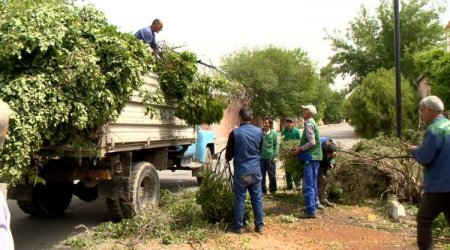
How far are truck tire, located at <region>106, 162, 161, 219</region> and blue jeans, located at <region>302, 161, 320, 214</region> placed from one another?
2.32 meters

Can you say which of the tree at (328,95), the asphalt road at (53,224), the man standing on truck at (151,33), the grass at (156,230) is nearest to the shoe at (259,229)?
the grass at (156,230)

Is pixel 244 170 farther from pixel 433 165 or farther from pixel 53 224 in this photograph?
pixel 53 224

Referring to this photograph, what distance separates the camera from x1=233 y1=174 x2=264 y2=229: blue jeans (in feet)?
20.4

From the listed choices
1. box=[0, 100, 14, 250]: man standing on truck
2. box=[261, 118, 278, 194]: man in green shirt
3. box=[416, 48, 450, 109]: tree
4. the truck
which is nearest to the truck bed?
the truck

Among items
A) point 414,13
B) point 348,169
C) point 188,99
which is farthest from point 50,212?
point 414,13

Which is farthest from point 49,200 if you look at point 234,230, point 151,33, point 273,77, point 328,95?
point 328,95

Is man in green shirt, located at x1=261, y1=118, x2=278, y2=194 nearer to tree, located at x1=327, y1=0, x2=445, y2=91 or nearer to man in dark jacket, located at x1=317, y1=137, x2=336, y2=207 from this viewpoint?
man in dark jacket, located at x1=317, y1=137, x2=336, y2=207

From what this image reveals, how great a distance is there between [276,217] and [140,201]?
2090mm

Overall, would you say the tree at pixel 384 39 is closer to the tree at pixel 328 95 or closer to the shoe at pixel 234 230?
the tree at pixel 328 95

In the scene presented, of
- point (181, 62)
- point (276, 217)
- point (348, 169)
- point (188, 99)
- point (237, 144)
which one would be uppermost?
point (181, 62)

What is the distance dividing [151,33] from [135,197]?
276 centimetres

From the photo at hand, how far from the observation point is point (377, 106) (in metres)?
24.9

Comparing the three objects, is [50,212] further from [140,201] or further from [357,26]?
[357,26]

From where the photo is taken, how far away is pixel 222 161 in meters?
7.10
